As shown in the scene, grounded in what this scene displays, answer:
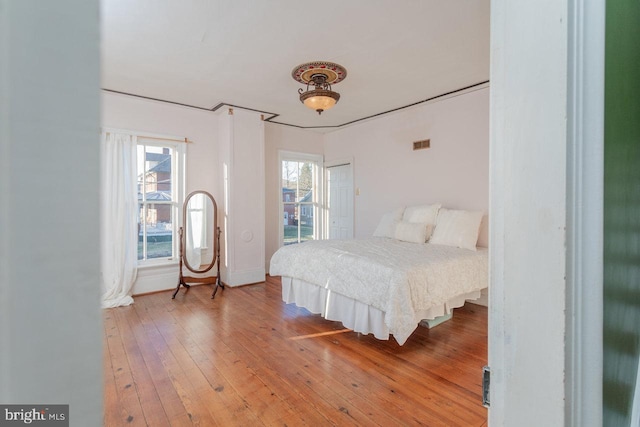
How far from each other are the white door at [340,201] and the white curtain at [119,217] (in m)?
3.19

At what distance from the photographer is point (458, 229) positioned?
11.2 ft

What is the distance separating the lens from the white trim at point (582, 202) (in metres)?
0.54

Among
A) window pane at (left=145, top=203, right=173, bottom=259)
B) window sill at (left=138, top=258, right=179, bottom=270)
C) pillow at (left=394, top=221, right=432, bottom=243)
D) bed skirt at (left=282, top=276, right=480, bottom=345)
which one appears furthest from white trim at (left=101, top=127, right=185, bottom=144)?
pillow at (left=394, top=221, right=432, bottom=243)

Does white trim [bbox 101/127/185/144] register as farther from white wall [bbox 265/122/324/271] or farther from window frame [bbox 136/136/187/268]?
white wall [bbox 265/122/324/271]

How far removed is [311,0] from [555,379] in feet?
7.83

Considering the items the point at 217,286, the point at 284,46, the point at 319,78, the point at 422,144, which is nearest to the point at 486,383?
the point at 284,46

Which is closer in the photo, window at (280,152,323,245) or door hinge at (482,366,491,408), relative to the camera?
door hinge at (482,366,491,408)

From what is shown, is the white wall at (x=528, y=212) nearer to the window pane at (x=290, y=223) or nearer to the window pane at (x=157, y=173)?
the window pane at (x=157, y=173)

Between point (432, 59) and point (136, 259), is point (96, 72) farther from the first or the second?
point (136, 259)

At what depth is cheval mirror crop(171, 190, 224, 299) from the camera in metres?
4.17

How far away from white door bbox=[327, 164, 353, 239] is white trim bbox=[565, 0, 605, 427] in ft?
15.5

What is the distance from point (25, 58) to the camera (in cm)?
23

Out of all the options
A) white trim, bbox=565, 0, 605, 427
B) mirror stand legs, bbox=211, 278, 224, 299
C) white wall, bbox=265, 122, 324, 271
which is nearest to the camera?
white trim, bbox=565, 0, 605, 427

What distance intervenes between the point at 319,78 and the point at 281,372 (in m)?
2.79
